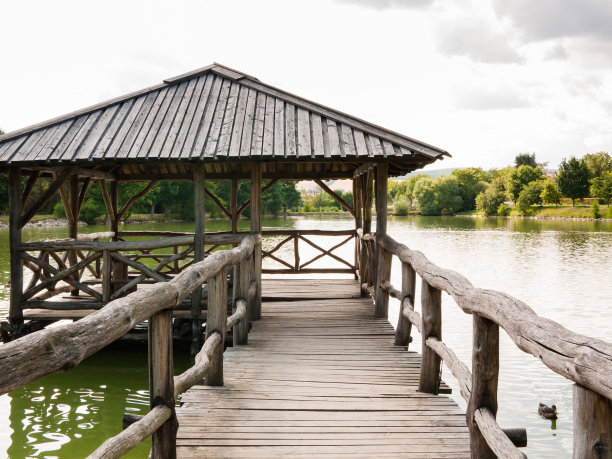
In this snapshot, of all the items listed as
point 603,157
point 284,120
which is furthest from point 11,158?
point 603,157

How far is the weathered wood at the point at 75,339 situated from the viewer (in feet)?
5.64

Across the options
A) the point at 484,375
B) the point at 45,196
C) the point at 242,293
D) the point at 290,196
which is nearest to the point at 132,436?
the point at 484,375

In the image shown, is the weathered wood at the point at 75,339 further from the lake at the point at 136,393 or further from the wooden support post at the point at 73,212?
the wooden support post at the point at 73,212

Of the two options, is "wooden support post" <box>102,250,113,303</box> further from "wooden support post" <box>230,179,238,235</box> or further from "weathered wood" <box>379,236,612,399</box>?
"weathered wood" <box>379,236,612,399</box>

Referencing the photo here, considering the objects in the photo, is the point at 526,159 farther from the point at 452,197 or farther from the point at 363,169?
the point at 363,169

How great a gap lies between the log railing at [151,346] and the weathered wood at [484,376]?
6.10 feet

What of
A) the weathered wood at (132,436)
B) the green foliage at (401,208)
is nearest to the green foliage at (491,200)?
the green foliage at (401,208)

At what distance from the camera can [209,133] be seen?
341 inches

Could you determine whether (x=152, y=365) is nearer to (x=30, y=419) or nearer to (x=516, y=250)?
(x=30, y=419)

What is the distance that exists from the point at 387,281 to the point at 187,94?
17.6ft

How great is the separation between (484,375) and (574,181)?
81.9 m

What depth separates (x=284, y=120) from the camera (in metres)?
8.96

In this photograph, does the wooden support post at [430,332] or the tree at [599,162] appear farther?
the tree at [599,162]

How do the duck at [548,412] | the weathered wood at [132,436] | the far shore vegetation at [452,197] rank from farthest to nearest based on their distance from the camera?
the far shore vegetation at [452,197], the duck at [548,412], the weathered wood at [132,436]
